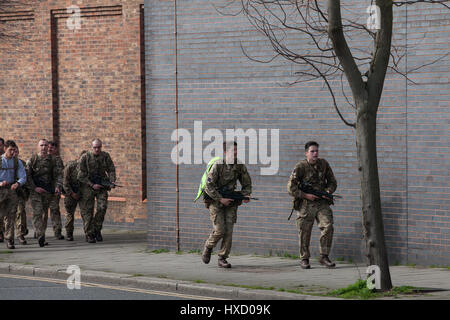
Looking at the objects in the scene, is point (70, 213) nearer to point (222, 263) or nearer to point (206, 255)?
point (206, 255)

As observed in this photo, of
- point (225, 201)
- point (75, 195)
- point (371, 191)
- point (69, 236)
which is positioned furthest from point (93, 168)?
point (371, 191)

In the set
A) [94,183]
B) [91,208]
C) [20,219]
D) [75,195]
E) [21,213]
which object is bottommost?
[20,219]

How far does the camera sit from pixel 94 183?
18.3m

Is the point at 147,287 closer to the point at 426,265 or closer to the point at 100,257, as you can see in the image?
the point at 100,257

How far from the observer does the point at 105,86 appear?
822 inches

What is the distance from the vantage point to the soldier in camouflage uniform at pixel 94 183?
718 inches

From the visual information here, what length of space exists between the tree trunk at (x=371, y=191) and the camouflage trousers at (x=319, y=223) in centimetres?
235

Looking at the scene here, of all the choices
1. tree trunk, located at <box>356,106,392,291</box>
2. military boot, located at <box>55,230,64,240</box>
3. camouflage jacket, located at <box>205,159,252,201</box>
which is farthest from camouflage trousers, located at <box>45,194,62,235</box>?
tree trunk, located at <box>356,106,392,291</box>

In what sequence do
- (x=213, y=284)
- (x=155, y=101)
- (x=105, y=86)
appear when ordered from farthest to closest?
(x=105, y=86) → (x=155, y=101) → (x=213, y=284)

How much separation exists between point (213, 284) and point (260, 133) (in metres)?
3.77

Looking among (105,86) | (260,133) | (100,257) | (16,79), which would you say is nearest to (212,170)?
(260,133)

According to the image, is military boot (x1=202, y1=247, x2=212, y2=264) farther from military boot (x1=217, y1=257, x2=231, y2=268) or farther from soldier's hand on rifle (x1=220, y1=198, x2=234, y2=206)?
soldier's hand on rifle (x1=220, y1=198, x2=234, y2=206)

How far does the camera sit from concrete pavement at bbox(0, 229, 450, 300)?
478 inches

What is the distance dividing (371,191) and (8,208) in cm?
810
